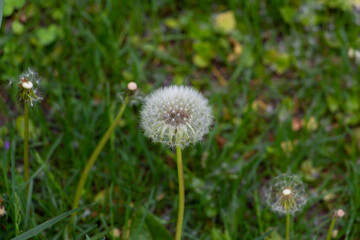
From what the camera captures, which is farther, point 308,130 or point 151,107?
point 308,130

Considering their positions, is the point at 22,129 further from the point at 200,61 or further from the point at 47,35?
the point at 200,61

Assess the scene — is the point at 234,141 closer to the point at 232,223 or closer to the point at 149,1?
the point at 232,223

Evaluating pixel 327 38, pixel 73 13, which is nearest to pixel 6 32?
pixel 73 13

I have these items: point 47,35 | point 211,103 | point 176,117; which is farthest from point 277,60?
point 176,117

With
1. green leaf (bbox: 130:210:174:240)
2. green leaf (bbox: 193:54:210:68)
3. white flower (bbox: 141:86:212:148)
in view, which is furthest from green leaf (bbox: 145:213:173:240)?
green leaf (bbox: 193:54:210:68)

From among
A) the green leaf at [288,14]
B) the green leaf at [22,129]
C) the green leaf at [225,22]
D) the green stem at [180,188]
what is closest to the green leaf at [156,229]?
the green stem at [180,188]

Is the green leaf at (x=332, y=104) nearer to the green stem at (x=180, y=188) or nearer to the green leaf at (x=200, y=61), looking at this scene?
the green leaf at (x=200, y=61)

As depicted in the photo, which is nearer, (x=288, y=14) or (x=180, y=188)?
(x=180, y=188)
